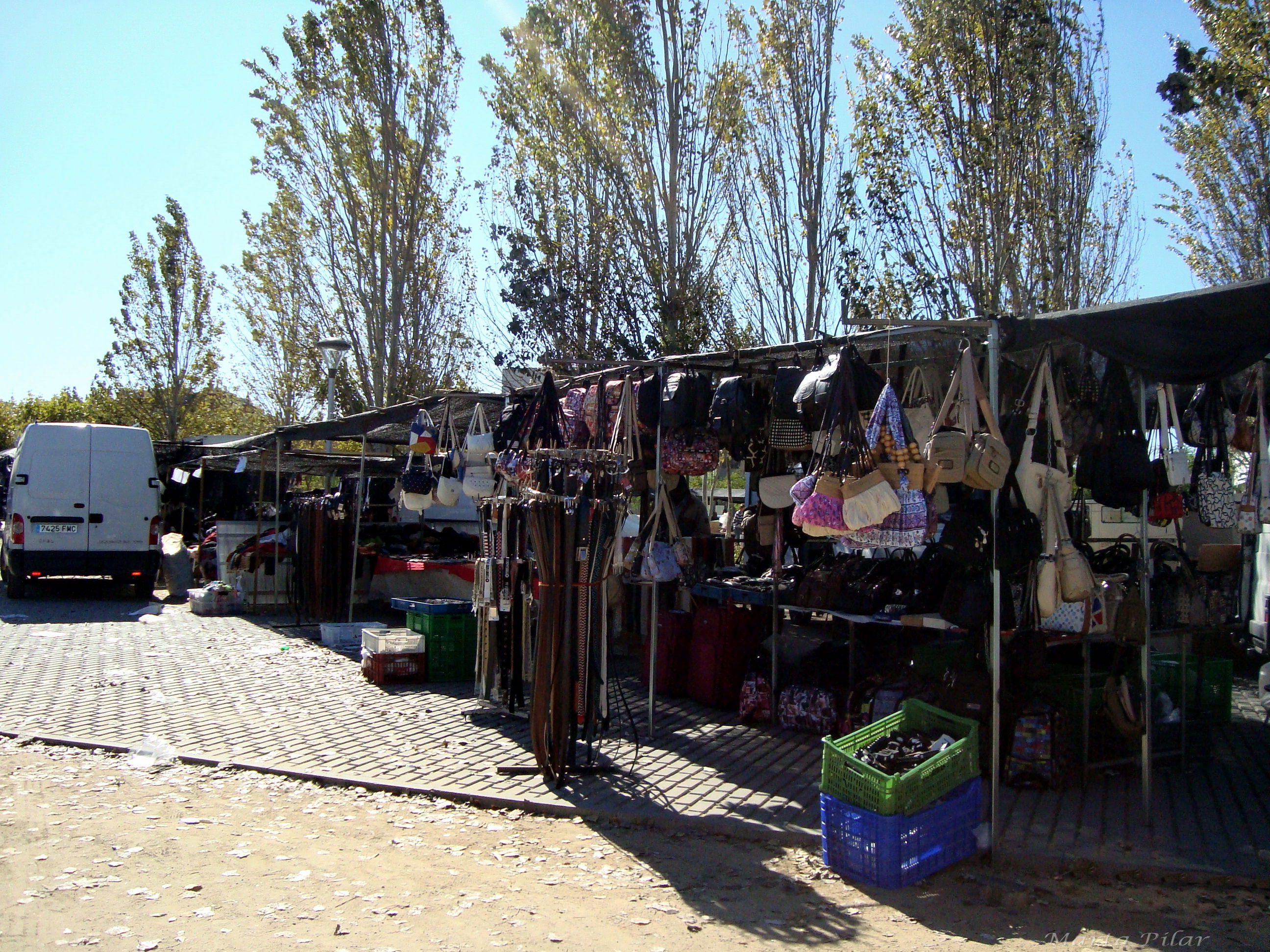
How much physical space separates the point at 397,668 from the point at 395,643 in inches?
9.5

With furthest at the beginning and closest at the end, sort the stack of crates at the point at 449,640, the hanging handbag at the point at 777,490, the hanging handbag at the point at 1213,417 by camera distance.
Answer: the stack of crates at the point at 449,640 < the hanging handbag at the point at 777,490 < the hanging handbag at the point at 1213,417

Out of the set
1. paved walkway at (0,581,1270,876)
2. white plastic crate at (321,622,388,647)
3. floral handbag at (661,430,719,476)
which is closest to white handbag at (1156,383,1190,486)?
paved walkway at (0,581,1270,876)

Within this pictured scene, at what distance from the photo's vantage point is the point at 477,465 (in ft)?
29.9

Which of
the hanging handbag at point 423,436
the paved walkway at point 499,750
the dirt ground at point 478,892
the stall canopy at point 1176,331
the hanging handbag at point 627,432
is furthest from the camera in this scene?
the hanging handbag at point 423,436

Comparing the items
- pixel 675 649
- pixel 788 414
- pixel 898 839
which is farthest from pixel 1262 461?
pixel 675 649

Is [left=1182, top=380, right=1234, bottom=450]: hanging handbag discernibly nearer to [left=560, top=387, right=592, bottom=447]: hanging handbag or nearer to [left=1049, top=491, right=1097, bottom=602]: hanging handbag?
[left=1049, top=491, right=1097, bottom=602]: hanging handbag

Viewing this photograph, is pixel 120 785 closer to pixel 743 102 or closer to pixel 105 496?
pixel 105 496

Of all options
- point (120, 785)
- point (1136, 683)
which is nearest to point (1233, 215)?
point (1136, 683)

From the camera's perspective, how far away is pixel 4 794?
18.3ft

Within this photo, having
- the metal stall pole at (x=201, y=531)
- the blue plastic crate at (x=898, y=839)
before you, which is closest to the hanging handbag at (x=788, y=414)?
the blue plastic crate at (x=898, y=839)

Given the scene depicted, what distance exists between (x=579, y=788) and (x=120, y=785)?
2805 mm

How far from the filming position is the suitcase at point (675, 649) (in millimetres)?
8484

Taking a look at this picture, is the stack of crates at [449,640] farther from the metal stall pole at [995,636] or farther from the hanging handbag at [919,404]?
the metal stall pole at [995,636]

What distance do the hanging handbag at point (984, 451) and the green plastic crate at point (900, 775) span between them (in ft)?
4.01
